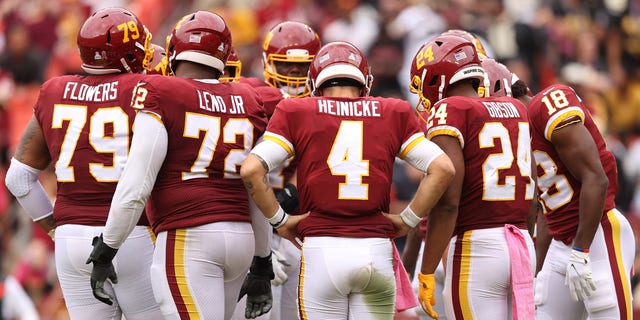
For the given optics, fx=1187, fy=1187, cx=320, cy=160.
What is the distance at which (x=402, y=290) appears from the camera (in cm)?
684

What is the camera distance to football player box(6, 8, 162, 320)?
6.79 meters

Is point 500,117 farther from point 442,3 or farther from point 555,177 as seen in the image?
point 442,3

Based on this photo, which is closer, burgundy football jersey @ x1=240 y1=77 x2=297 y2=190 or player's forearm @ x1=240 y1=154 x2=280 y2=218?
player's forearm @ x1=240 y1=154 x2=280 y2=218

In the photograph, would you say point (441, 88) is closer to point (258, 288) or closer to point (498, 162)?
point (498, 162)

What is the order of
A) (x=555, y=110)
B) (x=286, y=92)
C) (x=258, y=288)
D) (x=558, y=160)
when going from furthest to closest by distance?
(x=286, y=92) → (x=558, y=160) → (x=555, y=110) → (x=258, y=288)

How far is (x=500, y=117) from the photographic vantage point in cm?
686

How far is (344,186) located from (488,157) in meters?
0.95

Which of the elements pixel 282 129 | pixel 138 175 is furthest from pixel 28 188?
pixel 282 129

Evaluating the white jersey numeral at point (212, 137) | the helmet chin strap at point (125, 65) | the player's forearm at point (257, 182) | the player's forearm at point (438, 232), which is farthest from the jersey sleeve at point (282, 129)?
the helmet chin strap at point (125, 65)

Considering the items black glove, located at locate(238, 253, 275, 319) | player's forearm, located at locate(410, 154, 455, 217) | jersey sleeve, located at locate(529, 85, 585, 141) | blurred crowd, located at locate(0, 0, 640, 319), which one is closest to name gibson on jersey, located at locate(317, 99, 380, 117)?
player's forearm, located at locate(410, 154, 455, 217)

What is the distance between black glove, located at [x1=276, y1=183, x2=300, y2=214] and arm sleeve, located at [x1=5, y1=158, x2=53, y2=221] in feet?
4.86

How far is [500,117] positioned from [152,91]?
2.01m

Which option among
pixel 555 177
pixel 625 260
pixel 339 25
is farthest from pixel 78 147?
pixel 339 25

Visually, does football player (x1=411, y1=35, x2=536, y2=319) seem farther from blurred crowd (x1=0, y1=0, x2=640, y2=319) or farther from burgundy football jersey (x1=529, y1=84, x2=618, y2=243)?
blurred crowd (x1=0, y1=0, x2=640, y2=319)
